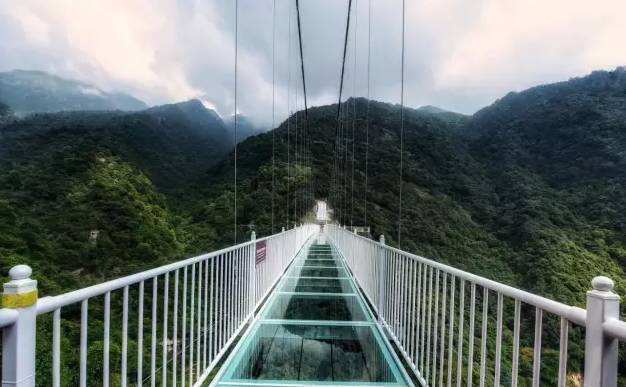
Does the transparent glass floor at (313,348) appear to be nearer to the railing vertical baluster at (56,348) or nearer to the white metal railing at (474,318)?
the white metal railing at (474,318)

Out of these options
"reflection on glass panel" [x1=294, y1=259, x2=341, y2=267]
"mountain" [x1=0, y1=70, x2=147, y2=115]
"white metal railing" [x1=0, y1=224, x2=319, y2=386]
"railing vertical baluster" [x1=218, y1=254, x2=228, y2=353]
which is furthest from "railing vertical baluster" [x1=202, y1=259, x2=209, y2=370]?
"mountain" [x1=0, y1=70, x2=147, y2=115]

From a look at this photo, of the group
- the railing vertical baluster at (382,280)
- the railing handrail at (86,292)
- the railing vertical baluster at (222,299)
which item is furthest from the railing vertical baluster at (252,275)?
the railing handrail at (86,292)

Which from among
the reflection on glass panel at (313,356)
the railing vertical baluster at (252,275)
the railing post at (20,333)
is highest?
the railing post at (20,333)

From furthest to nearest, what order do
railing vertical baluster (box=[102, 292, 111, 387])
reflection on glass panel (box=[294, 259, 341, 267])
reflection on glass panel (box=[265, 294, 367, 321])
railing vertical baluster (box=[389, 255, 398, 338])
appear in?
reflection on glass panel (box=[294, 259, 341, 267]), reflection on glass panel (box=[265, 294, 367, 321]), railing vertical baluster (box=[389, 255, 398, 338]), railing vertical baluster (box=[102, 292, 111, 387])

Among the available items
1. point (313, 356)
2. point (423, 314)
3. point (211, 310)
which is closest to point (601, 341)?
point (423, 314)

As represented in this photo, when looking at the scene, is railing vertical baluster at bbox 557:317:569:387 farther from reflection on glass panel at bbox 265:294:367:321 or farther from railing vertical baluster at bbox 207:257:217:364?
reflection on glass panel at bbox 265:294:367:321

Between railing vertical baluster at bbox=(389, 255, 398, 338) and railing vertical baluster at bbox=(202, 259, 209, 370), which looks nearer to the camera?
railing vertical baluster at bbox=(202, 259, 209, 370)

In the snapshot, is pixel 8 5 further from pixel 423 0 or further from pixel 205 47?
pixel 423 0
